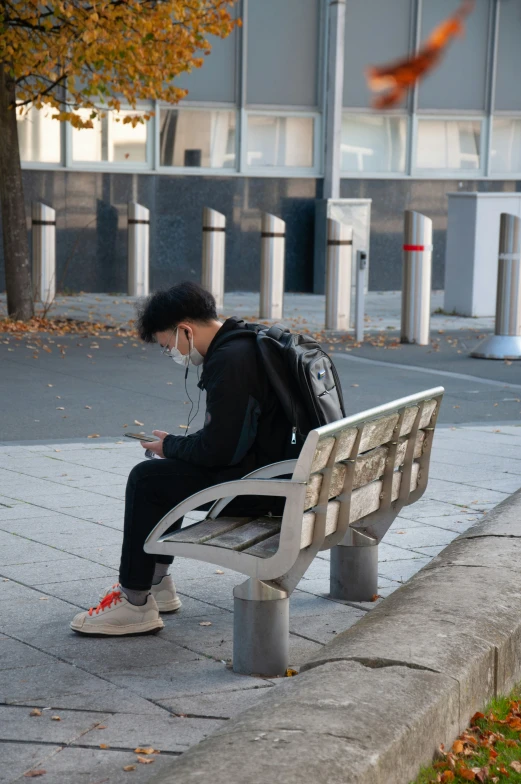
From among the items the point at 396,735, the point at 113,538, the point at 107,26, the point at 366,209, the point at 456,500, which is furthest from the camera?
the point at 366,209

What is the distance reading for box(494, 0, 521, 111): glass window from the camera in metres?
20.8

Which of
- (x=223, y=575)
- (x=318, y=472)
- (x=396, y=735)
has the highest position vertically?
(x=318, y=472)

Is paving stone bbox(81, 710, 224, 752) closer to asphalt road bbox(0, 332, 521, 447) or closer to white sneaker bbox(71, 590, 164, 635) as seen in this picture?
white sneaker bbox(71, 590, 164, 635)

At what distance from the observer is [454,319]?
54.9ft

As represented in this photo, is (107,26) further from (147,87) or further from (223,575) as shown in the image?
(223,575)

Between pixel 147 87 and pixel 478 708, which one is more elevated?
pixel 147 87

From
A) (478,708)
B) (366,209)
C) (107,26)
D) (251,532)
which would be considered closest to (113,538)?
(251,532)

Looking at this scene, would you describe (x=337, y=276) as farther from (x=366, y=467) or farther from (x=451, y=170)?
(x=366, y=467)

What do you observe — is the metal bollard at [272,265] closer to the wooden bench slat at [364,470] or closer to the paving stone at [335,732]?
the wooden bench slat at [364,470]

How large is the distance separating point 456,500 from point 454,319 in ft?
34.9

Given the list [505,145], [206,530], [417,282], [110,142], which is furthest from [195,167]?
[206,530]

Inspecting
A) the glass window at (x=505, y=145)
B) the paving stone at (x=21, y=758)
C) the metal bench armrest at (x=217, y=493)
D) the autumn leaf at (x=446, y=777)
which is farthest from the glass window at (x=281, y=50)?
the autumn leaf at (x=446, y=777)

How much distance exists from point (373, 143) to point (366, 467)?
17.2 meters

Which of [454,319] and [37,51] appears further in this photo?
[454,319]
